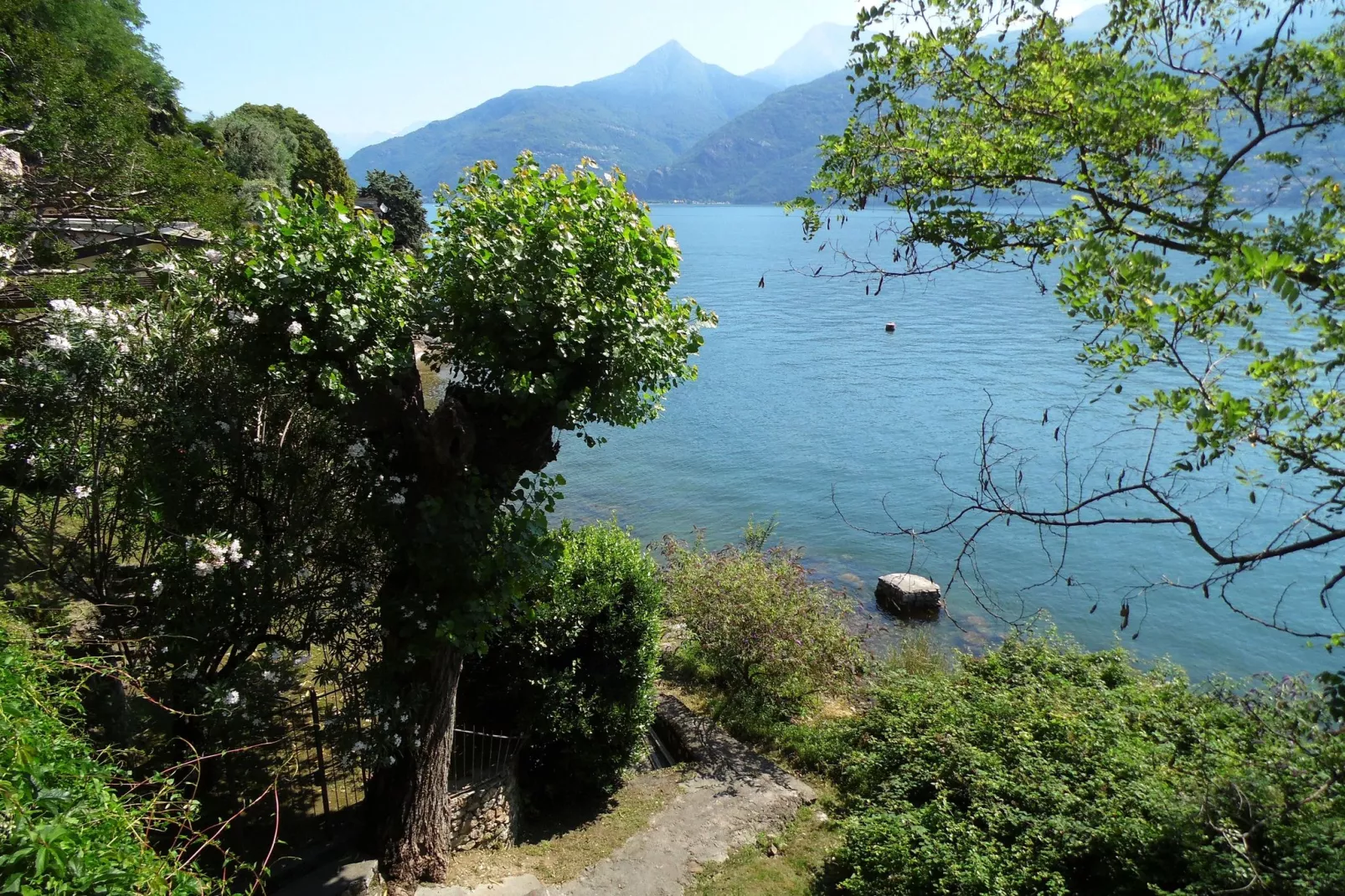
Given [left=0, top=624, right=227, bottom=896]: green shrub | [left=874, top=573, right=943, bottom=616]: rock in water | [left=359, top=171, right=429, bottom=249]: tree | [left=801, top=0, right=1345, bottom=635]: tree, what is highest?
[left=359, top=171, right=429, bottom=249]: tree

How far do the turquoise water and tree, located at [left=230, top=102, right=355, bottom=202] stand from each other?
2748 centimetres

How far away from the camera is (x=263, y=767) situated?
7824mm

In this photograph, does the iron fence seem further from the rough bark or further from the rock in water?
the rock in water

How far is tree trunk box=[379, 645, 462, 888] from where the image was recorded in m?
7.00

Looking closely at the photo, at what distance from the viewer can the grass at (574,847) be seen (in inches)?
301

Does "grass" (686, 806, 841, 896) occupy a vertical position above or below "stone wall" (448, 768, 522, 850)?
below

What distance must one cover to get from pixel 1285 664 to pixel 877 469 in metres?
12.8

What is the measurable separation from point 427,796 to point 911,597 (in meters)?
14.3

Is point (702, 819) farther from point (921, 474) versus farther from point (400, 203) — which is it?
point (400, 203)

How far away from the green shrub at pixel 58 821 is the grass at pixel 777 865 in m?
6.07

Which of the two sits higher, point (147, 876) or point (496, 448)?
point (496, 448)

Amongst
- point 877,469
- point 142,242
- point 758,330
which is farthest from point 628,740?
point 758,330

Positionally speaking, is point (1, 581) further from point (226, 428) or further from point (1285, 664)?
point (1285, 664)

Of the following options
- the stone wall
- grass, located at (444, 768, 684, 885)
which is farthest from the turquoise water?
the stone wall
